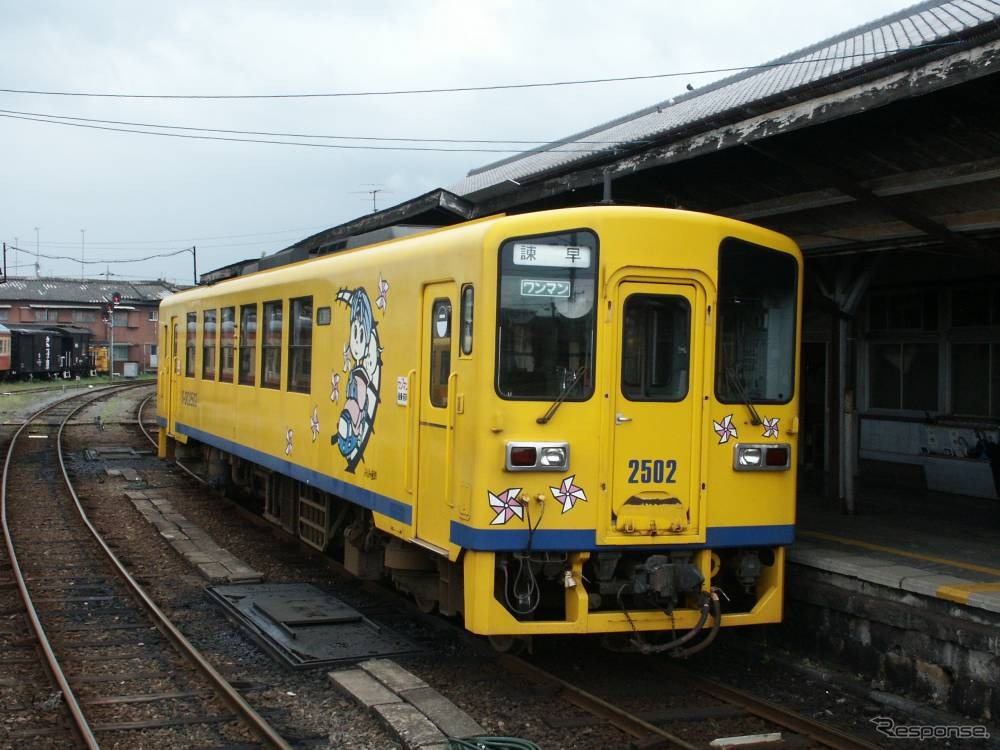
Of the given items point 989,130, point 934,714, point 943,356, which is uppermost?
point 989,130

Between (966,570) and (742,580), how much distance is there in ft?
5.86

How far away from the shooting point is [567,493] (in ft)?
19.5

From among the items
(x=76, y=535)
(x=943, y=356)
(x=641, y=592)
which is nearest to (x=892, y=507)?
(x=943, y=356)

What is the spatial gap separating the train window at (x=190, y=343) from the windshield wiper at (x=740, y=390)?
8.65 metres

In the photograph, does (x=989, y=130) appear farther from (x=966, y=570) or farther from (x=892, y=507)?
(x=892, y=507)

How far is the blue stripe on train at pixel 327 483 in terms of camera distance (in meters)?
6.94

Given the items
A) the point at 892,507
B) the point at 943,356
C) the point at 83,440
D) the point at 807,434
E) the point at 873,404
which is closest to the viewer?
the point at 892,507

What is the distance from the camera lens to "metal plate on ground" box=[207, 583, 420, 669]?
693 centimetres

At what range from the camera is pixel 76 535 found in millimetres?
11625

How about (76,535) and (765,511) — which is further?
(76,535)

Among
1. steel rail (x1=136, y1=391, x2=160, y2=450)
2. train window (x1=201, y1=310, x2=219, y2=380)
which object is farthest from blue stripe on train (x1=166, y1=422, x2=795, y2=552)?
steel rail (x1=136, y1=391, x2=160, y2=450)

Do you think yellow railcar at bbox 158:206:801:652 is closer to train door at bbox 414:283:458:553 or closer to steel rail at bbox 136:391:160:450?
train door at bbox 414:283:458:553

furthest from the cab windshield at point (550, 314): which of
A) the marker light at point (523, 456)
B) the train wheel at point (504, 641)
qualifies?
the train wheel at point (504, 641)

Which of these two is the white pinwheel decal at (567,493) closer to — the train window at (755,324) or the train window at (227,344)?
the train window at (755,324)
